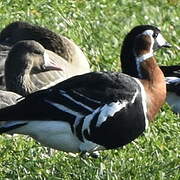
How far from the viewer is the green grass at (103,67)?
7.42 m

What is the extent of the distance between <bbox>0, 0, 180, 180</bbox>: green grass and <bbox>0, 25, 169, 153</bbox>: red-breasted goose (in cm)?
17

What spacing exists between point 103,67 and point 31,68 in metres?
0.89

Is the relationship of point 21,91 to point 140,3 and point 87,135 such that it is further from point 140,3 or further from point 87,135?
point 140,3

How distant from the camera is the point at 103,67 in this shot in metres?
11.2

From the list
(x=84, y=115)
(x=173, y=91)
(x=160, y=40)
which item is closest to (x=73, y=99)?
(x=84, y=115)

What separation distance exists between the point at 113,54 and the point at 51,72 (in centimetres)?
104

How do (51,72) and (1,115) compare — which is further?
(51,72)

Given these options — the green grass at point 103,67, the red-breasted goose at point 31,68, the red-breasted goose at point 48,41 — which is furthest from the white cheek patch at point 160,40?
the red-breasted goose at point 48,41

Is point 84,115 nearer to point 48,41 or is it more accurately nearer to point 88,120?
point 88,120

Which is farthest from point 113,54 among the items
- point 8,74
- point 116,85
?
point 116,85

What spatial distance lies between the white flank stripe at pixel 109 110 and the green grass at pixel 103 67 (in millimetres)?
321

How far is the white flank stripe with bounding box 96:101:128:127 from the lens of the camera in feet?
26.0

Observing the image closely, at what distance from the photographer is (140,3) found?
13.5 m

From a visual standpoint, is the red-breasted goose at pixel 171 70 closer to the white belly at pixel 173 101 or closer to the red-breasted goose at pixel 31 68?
the white belly at pixel 173 101
